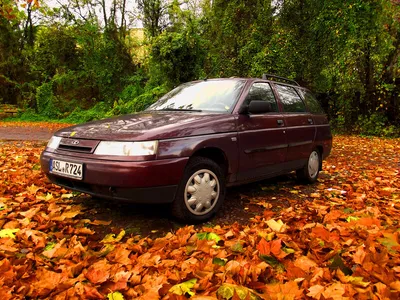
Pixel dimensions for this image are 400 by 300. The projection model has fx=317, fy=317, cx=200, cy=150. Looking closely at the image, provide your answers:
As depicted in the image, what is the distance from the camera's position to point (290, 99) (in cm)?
467

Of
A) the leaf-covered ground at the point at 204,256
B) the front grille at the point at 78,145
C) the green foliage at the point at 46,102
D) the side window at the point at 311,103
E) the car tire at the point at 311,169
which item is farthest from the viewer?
the green foliage at the point at 46,102

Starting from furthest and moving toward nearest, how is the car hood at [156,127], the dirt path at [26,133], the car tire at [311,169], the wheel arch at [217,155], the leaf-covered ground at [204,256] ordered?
the dirt path at [26,133] < the car tire at [311,169] < the wheel arch at [217,155] < the car hood at [156,127] < the leaf-covered ground at [204,256]

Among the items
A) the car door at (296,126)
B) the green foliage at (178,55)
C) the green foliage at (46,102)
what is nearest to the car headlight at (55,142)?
the car door at (296,126)

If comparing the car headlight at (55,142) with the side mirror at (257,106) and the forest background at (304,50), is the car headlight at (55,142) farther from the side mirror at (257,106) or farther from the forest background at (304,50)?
the forest background at (304,50)

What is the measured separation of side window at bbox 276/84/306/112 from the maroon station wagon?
A: 0.25 feet

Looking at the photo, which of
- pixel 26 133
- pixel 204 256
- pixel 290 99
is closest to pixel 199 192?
pixel 204 256

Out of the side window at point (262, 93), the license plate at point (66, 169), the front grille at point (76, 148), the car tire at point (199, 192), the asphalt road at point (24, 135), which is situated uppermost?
the side window at point (262, 93)

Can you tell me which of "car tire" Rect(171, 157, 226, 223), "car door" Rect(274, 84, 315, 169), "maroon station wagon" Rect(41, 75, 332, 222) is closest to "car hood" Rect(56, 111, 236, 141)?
"maroon station wagon" Rect(41, 75, 332, 222)

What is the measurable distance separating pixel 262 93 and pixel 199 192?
1.77 m

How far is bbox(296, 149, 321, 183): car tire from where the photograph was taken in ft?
15.6

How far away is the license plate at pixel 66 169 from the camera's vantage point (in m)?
2.84

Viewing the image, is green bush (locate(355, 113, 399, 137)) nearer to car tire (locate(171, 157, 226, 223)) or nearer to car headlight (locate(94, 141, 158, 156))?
car tire (locate(171, 157, 226, 223))

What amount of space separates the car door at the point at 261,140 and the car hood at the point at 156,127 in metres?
0.27

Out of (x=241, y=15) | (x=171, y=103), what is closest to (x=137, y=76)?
(x=241, y=15)
